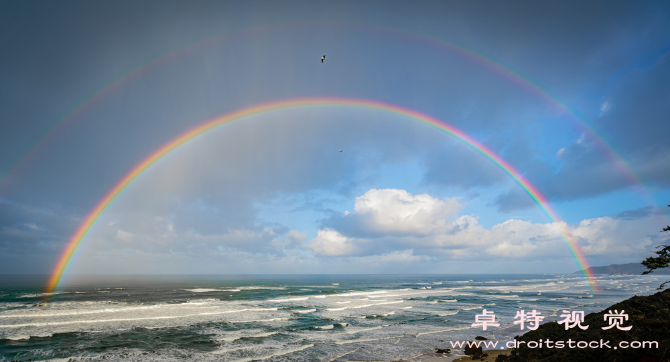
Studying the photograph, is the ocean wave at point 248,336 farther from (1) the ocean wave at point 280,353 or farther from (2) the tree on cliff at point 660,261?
(2) the tree on cliff at point 660,261

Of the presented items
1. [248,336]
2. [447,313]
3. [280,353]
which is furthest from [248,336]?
[447,313]

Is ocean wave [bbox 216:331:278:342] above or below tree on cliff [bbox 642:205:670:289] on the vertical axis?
below

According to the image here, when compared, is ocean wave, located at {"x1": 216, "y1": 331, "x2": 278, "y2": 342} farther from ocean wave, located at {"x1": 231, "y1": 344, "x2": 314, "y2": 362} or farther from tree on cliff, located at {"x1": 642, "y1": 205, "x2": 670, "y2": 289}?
tree on cliff, located at {"x1": 642, "y1": 205, "x2": 670, "y2": 289}

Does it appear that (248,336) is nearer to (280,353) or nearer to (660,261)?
(280,353)

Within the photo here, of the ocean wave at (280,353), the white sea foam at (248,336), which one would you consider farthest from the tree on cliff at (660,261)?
the white sea foam at (248,336)

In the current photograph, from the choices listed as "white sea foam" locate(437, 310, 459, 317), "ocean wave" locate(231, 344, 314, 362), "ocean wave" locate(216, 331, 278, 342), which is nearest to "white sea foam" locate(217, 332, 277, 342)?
"ocean wave" locate(216, 331, 278, 342)

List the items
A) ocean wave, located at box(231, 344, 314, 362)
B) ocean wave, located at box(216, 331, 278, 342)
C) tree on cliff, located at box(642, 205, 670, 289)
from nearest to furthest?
tree on cliff, located at box(642, 205, 670, 289), ocean wave, located at box(231, 344, 314, 362), ocean wave, located at box(216, 331, 278, 342)

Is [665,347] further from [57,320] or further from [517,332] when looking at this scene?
[57,320]

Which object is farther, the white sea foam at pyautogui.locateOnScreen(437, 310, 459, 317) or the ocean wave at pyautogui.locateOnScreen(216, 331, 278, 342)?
the white sea foam at pyautogui.locateOnScreen(437, 310, 459, 317)

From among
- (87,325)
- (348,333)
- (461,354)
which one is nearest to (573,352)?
(461,354)

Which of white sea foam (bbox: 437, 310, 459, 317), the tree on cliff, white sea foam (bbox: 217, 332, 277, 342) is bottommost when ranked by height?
white sea foam (bbox: 437, 310, 459, 317)

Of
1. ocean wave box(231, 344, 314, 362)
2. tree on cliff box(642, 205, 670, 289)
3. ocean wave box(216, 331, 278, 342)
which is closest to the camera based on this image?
tree on cliff box(642, 205, 670, 289)
